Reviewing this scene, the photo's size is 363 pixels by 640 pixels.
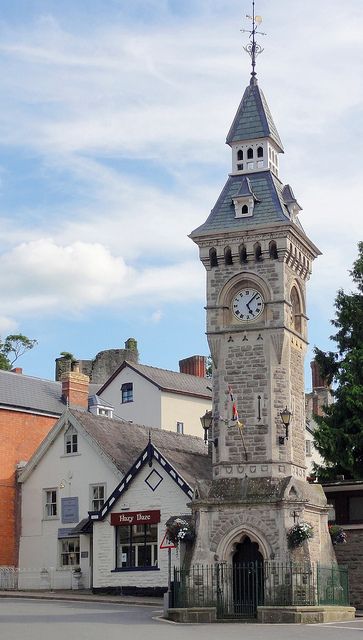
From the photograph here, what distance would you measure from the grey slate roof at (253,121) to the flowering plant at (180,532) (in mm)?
12756

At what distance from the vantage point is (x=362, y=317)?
45.8m

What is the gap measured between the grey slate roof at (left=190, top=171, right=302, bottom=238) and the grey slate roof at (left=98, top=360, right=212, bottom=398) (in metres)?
25.6

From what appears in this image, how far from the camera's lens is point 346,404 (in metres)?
44.3

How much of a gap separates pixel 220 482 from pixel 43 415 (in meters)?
19.1

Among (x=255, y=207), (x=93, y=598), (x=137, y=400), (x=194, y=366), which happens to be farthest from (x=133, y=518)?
(x=194, y=366)

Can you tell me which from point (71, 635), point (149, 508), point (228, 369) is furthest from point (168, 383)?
point (71, 635)

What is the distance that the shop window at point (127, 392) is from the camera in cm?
6256

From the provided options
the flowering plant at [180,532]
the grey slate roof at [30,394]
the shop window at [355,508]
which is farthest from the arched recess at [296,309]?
the grey slate roof at [30,394]

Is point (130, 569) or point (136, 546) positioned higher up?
point (136, 546)

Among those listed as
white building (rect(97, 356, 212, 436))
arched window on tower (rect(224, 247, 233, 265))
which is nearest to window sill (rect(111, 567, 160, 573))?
arched window on tower (rect(224, 247, 233, 265))

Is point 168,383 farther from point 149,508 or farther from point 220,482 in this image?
point 220,482

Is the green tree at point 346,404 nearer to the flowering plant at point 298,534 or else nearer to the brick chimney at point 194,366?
the flowering plant at point 298,534

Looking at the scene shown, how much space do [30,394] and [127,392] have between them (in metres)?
12.1

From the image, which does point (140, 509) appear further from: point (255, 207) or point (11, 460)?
point (255, 207)
